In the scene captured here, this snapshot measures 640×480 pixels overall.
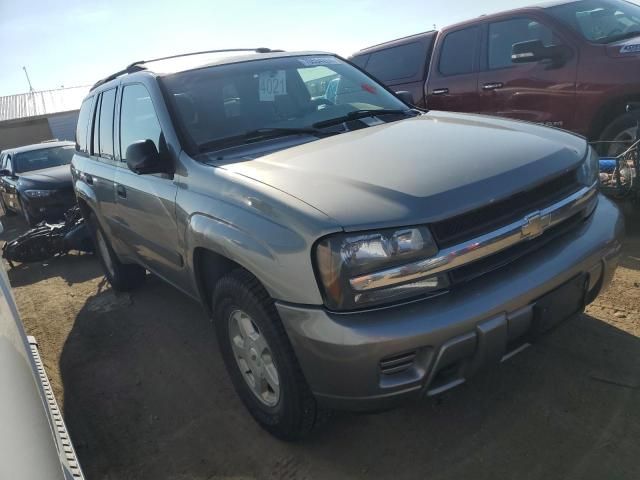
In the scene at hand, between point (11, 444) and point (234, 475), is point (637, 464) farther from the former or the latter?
point (11, 444)

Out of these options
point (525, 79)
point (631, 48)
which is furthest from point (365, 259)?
point (525, 79)

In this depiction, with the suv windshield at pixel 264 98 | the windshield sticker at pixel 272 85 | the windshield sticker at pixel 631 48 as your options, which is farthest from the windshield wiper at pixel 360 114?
the windshield sticker at pixel 631 48

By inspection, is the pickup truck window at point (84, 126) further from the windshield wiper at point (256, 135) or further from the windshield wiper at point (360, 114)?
the windshield wiper at point (360, 114)

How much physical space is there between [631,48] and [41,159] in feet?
33.1

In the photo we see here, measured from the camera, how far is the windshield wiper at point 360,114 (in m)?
3.15

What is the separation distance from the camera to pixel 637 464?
2.18m

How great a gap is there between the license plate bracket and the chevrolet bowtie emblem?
0.25m

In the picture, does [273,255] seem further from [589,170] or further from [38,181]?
[38,181]

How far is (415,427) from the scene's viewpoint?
Result: 2.63 meters

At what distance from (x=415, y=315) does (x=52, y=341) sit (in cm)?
367

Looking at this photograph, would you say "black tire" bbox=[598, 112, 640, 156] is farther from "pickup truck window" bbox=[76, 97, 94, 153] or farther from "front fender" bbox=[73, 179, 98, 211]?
"pickup truck window" bbox=[76, 97, 94, 153]

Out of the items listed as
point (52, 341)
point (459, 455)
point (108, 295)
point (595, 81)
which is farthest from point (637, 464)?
point (108, 295)

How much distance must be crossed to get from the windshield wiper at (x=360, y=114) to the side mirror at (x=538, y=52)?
244 centimetres

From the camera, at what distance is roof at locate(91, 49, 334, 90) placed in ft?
11.3
